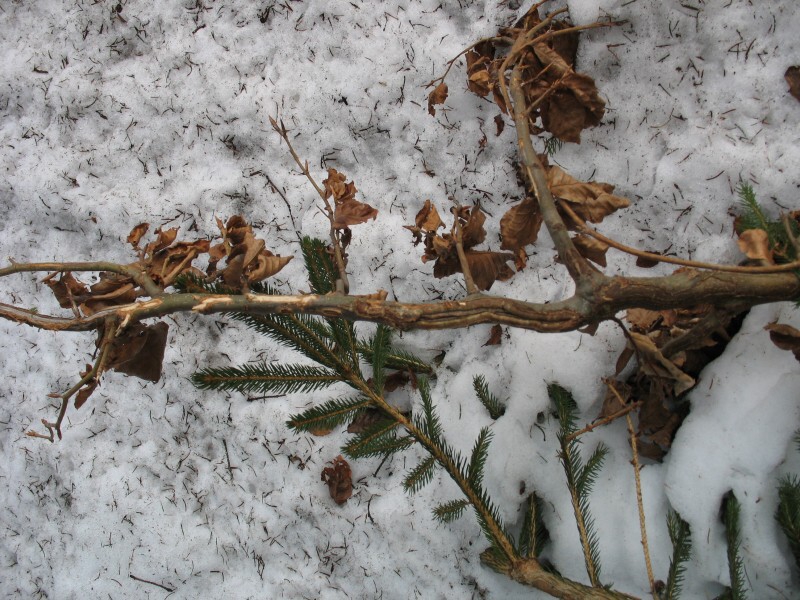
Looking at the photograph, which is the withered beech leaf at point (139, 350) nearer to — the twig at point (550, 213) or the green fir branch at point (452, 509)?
the green fir branch at point (452, 509)

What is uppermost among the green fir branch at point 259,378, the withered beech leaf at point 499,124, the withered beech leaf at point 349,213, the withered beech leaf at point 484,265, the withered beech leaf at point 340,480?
the withered beech leaf at point 499,124

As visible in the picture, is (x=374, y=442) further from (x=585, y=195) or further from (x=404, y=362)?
(x=585, y=195)

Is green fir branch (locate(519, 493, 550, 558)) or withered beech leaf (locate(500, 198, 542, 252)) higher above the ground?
withered beech leaf (locate(500, 198, 542, 252))

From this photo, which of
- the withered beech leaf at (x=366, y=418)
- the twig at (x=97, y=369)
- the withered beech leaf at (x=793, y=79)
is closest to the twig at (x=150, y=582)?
the withered beech leaf at (x=366, y=418)

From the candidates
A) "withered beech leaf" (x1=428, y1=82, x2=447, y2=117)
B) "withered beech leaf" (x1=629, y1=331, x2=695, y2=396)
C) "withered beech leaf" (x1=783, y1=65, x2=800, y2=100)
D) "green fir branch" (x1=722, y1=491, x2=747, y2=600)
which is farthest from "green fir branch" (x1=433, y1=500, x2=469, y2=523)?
"withered beech leaf" (x1=783, y1=65, x2=800, y2=100)

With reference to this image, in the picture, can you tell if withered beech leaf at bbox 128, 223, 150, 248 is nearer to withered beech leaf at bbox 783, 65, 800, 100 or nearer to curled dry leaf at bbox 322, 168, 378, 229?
curled dry leaf at bbox 322, 168, 378, 229

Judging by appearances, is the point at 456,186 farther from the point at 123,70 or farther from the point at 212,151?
the point at 123,70

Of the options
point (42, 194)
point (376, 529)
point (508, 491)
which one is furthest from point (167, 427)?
point (508, 491)
